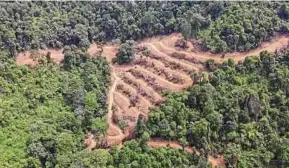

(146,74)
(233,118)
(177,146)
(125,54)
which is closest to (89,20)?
(125,54)

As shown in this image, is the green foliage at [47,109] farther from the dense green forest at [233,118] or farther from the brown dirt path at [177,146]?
the dense green forest at [233,118]

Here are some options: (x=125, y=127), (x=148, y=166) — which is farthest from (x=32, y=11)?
(x=148, y=166)

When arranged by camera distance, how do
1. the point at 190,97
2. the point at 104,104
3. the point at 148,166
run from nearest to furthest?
the point at 148,166 → the point at 190,97 → the point at 104,104

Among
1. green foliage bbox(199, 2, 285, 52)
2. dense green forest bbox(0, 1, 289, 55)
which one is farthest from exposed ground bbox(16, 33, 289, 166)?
dense green forest bbox(0, 1, 289, 55)

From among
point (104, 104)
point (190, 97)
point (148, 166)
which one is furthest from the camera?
point (104, 104)

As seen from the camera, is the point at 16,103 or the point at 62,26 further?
the point at 62,26

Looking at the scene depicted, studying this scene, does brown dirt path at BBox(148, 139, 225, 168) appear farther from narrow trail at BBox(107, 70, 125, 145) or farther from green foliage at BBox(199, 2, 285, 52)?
green foliage at BBox(199, 2, 285, 52)

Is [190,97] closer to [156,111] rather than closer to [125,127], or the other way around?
[156,111]

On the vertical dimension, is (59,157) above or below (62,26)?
below
